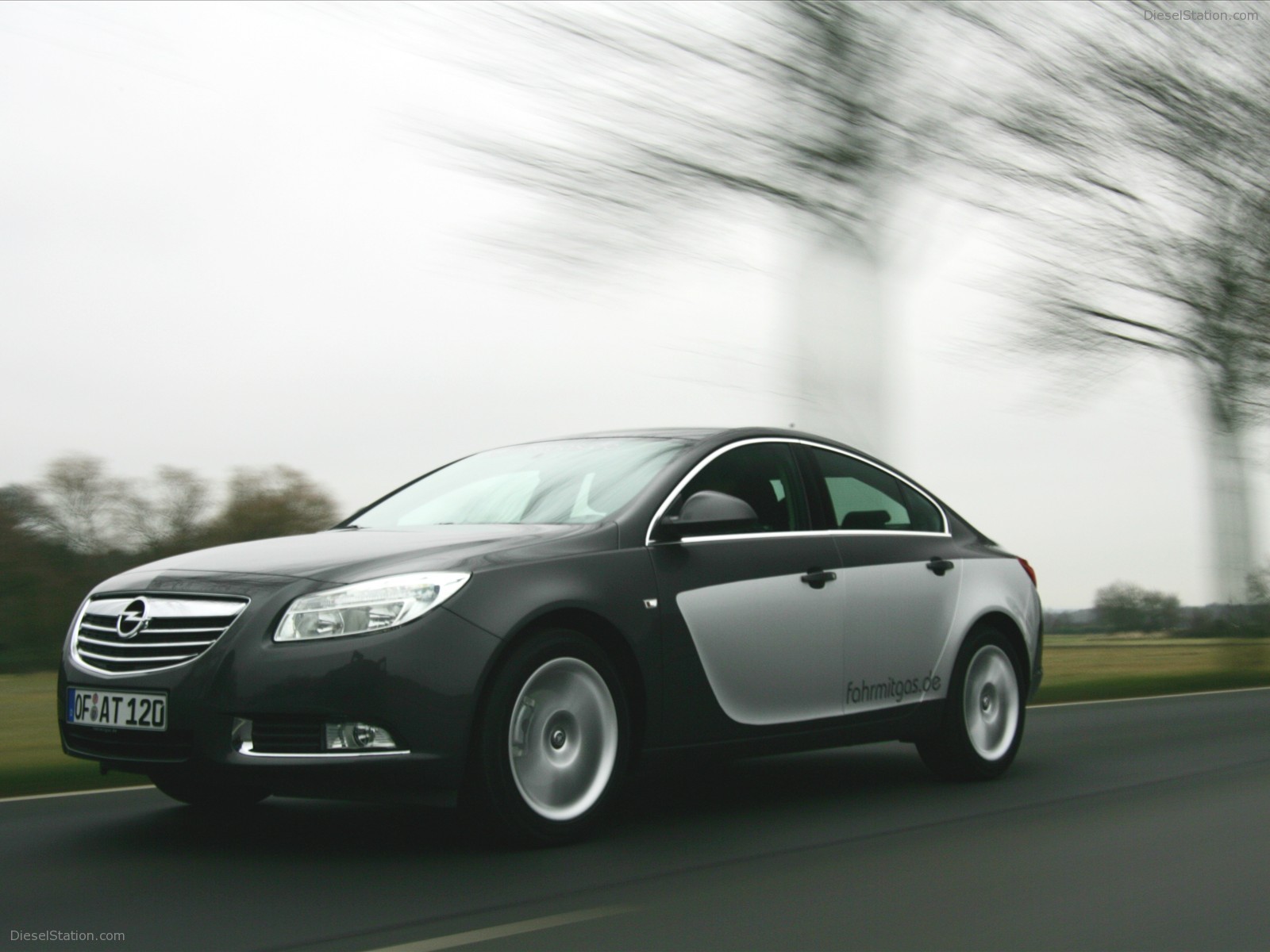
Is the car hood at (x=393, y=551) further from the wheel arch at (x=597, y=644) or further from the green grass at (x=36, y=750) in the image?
the green grass at (x=36, y=750)

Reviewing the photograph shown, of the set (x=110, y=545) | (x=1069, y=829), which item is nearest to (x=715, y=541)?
(x=1069, y=829)

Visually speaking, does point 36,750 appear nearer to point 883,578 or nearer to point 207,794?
point 207,794

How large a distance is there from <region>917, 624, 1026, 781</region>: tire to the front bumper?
3057mm

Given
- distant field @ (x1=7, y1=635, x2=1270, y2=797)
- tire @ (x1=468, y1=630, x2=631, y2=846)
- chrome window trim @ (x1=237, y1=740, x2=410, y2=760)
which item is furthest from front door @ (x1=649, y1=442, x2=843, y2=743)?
distant field @ (x1=7, y1=635, x2=1270, y2=797)

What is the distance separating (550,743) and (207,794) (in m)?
1.70

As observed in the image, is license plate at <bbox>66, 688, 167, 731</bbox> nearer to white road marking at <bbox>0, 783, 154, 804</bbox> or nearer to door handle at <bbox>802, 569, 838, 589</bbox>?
white road marking at <bbox>0, 783, 154, 804</bbox>

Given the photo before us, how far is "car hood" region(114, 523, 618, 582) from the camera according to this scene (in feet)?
17.6

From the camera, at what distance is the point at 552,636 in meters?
5.55

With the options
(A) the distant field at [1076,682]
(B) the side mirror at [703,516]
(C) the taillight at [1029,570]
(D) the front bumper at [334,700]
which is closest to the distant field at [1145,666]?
(A) the distant field at [1076,682]

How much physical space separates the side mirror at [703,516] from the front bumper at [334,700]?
3.60 ft

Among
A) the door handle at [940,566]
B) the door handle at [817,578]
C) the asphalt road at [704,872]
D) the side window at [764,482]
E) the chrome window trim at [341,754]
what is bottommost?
the asphalt road at [704,872]

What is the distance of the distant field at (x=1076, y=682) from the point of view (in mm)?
7570

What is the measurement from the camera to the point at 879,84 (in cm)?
1269

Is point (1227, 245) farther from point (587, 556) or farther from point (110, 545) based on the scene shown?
point (587, 556)
